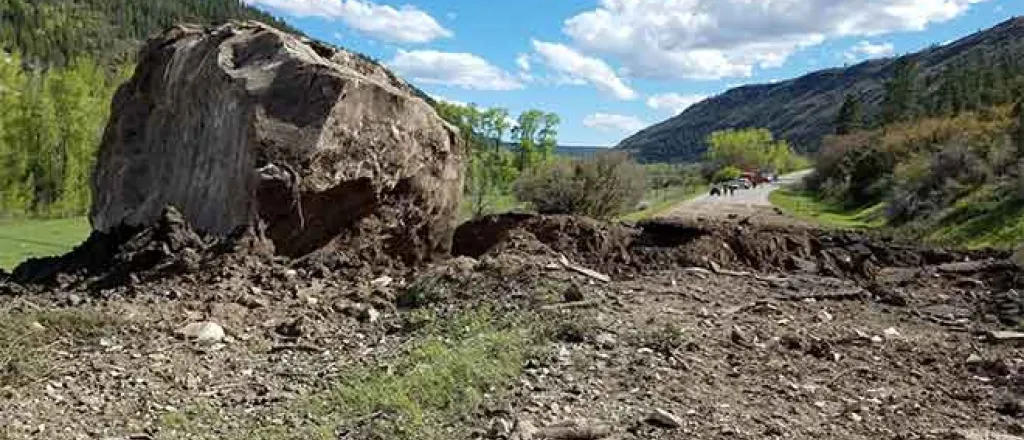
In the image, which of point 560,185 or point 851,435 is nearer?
point 851,435

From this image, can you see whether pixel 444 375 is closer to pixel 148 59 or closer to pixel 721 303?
pixel 721 303

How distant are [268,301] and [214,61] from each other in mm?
3227

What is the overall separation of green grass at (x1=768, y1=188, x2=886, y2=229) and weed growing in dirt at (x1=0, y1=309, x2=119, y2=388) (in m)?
29.5

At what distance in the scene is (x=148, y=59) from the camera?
11.3 metres

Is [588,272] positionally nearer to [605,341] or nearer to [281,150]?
[605,341]

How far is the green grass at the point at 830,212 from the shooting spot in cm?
3531

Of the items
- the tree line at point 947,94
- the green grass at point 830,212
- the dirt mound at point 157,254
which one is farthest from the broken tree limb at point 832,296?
the tree line at point 947,94

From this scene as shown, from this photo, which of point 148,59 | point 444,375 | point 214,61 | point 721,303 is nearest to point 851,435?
point 444,375

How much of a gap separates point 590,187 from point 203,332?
27642mm

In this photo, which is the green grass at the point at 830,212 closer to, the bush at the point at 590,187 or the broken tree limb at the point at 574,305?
the bush at the point at 590,187

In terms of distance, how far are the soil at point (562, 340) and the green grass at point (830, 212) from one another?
25.0m

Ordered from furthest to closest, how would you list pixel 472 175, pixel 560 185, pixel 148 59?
1. pixel 472 175
2. pixel 560 185
3. pixel 148 59

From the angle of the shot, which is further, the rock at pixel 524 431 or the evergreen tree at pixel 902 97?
the evergreen tree at pixel 902 97

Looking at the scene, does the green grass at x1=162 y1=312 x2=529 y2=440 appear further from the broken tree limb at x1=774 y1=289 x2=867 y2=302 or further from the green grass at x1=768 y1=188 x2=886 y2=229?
the green grass at x1=768 y1=188 x2=886 y2=229
